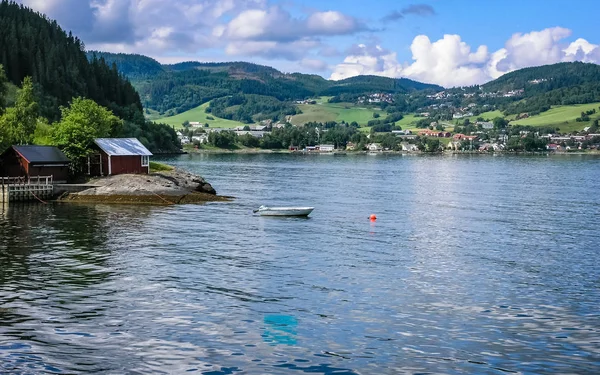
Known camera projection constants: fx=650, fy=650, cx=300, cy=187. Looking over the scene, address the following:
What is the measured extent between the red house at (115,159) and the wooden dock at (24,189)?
325 inches

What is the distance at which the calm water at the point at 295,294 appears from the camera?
27.1 metres

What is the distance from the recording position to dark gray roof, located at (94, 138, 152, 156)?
310ft

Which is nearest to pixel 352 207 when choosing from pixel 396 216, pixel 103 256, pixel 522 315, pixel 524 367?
pixel 396 216

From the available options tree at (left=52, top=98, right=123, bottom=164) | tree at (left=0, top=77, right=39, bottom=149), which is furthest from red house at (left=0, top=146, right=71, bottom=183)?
tree at (left=0, top=77, right=39, bottom=149)

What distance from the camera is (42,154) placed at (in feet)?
299

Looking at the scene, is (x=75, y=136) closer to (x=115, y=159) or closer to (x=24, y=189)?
(x=115, y=159)

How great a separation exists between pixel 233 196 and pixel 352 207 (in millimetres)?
19700

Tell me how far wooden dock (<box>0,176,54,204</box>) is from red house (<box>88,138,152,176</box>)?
8.25 m

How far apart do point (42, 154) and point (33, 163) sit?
296 centimetres

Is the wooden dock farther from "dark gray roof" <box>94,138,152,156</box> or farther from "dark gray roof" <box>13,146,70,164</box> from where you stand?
"dark gray roof" <box>94,138,152,156</box>

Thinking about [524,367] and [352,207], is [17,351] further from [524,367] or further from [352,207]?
[352,207]

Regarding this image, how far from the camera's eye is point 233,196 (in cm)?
9619

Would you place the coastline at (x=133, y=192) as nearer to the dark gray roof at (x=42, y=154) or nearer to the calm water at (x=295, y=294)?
the dark gray roof at (x=42, y=154)

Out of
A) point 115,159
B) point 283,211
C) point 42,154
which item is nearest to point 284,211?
point 283,211
